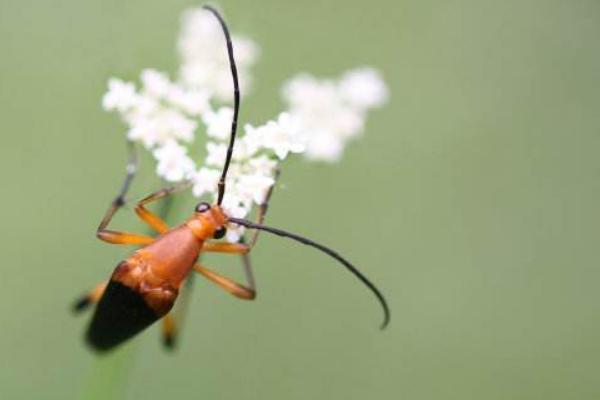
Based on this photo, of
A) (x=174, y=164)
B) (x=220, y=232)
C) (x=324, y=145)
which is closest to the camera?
(x=174, y=164)

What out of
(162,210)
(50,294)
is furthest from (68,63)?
(162,210)

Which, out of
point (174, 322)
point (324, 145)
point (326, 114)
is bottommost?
point (174, 322)

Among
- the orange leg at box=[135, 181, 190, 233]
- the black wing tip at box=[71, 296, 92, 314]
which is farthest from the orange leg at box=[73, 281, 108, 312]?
the orange leg at box=[135, 181, 190, 233]

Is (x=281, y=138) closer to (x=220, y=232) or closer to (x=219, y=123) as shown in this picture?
(x=219, y=123)

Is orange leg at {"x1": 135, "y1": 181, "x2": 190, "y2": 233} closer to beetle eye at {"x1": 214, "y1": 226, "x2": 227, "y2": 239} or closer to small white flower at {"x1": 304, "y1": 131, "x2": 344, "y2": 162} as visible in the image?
beetle eye at {"x1": 214, "y1": 226, "x2": 227, "y2": 239}

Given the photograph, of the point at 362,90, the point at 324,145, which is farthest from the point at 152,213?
the point at 362,90

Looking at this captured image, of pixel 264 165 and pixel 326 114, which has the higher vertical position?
pixel 326 114

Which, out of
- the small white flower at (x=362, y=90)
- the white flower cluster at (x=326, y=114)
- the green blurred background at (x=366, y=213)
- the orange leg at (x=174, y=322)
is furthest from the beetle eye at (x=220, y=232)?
the green blurred background at (x=366, y=213)
